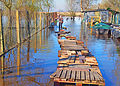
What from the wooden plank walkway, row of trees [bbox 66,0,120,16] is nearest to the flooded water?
the wooden plank walkway

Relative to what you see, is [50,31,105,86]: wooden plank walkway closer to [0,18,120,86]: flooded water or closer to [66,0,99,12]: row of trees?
[0,18,120,86]: flooded water

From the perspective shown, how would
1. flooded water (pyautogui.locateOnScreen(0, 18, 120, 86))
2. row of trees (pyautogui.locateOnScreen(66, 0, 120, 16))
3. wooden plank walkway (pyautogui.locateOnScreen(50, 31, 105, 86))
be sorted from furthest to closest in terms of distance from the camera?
row of trees (pyautogui.locateOnScreen(66, 0, 120, 16))
flooded water (pyautogui.locateOnScreen(0, 18, 120, 86))
wooden plank walkway (pyautogui.locateOnScreen(50, 31, 105, 86))

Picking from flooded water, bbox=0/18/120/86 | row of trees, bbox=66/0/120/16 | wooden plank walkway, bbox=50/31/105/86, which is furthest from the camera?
row of trees, bbox=66/0/120/16

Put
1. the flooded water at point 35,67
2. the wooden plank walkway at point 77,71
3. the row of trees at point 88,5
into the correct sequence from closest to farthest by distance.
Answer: the wooden plank walkway at point 77,71 < the flooded water at point 35,67 < the row of trees at point 88,5

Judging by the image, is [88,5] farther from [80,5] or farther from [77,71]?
[77,71]

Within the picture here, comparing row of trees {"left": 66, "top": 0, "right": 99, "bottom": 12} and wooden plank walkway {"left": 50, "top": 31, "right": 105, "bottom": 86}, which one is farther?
row of trees {"left": 66, "top": 0, "right": 99, "bottom": 12}

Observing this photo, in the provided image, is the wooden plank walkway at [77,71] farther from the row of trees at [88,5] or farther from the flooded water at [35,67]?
the row of trees at [88,5]

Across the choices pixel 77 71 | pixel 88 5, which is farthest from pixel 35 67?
pixel 88 5

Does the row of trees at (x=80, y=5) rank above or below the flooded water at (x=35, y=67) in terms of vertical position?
→ above

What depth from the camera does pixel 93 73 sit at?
5.48m

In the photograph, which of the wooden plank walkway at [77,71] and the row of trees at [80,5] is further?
the row of trees at [80,5]

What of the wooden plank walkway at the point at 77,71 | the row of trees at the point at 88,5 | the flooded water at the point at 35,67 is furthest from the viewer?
the row of trees at the point at 88,5

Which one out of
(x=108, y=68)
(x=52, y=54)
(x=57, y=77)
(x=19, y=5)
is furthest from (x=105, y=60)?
(x=19, y=5)

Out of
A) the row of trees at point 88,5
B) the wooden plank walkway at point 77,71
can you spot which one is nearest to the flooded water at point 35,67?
the wooden plank walkway at point 77,71
